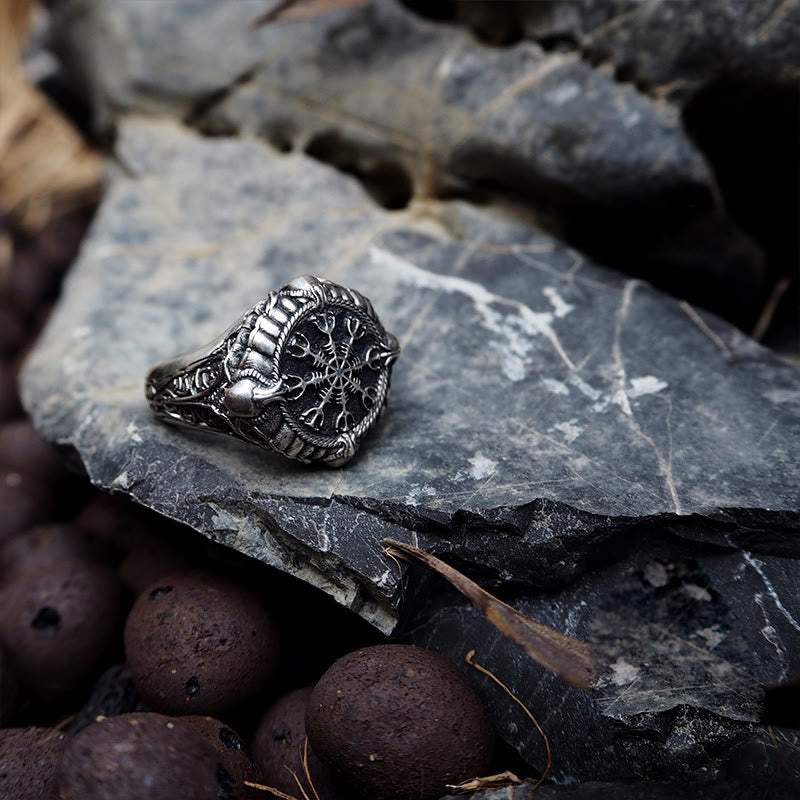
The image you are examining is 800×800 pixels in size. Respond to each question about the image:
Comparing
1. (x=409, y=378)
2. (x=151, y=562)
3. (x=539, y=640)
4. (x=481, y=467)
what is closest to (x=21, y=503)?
(x=151, y=562)

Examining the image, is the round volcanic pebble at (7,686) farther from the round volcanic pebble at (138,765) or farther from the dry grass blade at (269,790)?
the dry grass blade at (269,790)

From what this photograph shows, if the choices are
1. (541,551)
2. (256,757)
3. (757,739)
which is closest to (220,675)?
(256,757)

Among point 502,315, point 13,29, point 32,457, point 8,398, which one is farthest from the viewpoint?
point 13,29

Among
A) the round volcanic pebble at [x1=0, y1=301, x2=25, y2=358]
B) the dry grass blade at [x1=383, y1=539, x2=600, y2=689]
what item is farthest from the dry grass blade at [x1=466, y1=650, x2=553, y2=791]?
the round volcanic pebble at [x1=0, y1=301, x2=25, y2=358]

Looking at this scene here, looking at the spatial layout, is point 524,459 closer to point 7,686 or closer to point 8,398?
point 7,686

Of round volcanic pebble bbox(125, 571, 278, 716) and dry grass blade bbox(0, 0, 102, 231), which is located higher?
round volcanic pebble bbox(125, 571, 278, 716)

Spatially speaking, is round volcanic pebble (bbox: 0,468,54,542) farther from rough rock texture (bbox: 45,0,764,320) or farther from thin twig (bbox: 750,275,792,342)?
thin twig (bbox: 750,275,792,342)

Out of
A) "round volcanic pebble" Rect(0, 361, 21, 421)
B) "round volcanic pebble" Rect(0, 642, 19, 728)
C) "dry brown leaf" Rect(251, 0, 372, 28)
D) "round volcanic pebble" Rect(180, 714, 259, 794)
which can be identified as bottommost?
"round volcanic pebble" Rect(0, 361, 21, 421)
